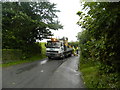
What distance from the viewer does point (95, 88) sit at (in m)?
6.75

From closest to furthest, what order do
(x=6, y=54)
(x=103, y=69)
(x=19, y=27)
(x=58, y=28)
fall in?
(x=103, y=69) < (x=6, y=54) < (x=19, y=27) < (x=58, y=28)

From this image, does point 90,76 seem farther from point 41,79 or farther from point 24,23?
point 24,23

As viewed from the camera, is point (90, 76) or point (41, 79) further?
point (41, 79)

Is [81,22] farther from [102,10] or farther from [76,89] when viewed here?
[76,89]

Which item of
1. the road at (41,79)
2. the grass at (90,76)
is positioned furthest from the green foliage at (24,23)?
the grass at (90,76)

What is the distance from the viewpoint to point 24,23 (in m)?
19.9

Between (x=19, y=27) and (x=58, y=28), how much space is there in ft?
21.4

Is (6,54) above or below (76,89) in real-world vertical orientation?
above

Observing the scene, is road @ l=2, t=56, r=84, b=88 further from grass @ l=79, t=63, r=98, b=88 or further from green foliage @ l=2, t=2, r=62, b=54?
green foliage @ l=2, t=2, r=62, b=54

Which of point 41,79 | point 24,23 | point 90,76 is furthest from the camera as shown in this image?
point 24,23

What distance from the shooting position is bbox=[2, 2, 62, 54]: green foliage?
19.2m

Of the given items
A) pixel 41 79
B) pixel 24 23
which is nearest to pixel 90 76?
pixel 41 79

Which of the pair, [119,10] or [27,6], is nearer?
[119,10]

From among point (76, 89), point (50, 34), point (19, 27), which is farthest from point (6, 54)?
point (76, 89)
